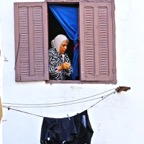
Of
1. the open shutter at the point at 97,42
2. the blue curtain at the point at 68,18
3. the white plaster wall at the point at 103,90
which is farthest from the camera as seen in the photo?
the blue curtain at the point at 68,18

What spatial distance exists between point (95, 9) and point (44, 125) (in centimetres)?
198

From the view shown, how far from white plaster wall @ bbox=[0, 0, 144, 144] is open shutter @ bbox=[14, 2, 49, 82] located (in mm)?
97

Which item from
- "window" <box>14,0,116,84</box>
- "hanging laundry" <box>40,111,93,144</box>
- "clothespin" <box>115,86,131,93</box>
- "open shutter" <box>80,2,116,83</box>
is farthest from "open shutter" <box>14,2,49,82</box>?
"clothespin" <box>115,86,131,93</box>

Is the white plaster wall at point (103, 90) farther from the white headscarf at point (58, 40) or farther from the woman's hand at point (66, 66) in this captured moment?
the white headscarf at point (58, 40)

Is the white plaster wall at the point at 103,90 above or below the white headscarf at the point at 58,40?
below

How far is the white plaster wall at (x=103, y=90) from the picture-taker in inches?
358

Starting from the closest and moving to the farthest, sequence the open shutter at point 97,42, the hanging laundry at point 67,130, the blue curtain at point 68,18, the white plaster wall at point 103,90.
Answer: the hanging laundry at point 67,130, the white plaster wall at point 103,90, the open shutter at point 97,42, the blue curtain at point 68,18

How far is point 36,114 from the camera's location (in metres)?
9.12

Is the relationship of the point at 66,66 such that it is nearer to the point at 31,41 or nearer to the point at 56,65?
the point at 56,65

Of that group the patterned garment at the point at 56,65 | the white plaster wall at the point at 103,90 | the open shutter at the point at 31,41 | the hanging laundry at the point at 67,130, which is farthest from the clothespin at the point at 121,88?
the open shutter at the point at 31,41

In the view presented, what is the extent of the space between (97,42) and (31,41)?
1.01 m

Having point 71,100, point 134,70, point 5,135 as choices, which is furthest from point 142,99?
point 5,135

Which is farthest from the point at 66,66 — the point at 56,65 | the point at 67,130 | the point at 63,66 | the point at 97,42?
the point at 67,130

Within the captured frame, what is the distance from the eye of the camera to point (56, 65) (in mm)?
9312
